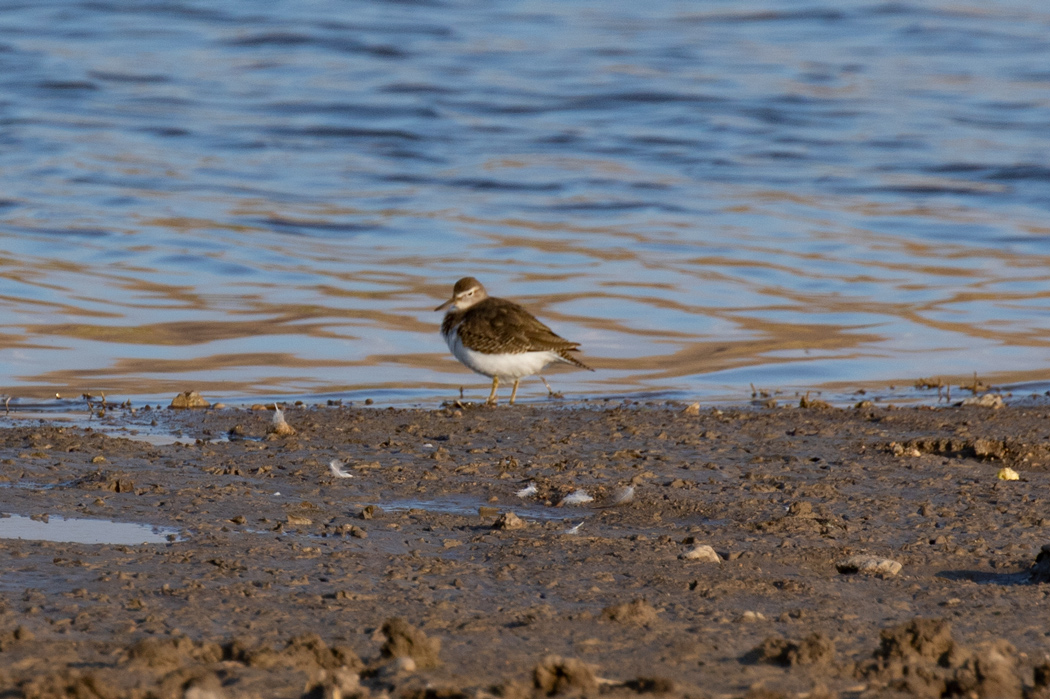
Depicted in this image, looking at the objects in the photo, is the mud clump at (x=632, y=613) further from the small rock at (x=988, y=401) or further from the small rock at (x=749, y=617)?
the small rock at (x=988, y=401)

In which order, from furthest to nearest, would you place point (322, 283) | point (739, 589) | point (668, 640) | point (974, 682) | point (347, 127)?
→ point (347, 127)
point (322, 283)
point (739, 589)
point (668, 640)
point (974, 682)

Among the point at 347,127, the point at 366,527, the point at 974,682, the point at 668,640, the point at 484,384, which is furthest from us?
the point at 347,127

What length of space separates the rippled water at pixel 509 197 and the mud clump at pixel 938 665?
5.68 m

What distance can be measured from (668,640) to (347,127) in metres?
17.3

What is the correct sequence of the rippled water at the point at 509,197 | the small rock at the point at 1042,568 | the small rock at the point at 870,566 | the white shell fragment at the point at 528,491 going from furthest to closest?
the rippled water at the point at 509,197, the white shell fragment at the point at 528,491, the small rock at the point at 870,566, the small rock at the point at 1042,568

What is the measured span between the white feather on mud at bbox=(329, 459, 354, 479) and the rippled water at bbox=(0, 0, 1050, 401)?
107 inches

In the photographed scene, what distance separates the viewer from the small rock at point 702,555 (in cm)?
523

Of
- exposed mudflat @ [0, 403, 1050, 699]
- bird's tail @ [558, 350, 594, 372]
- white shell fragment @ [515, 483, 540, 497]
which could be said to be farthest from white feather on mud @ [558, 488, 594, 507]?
bird's tail @ [558, 350, 594, 372]

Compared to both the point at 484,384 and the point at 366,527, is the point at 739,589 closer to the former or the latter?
the point at 366,527

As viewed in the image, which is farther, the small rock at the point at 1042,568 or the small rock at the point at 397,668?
the small rock at the point at 1042,568

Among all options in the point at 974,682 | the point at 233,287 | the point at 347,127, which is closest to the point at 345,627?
the point at 974,682

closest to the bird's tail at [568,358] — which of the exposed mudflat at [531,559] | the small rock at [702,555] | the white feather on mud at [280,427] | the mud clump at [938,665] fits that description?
the exposed mudflat at [531,559]

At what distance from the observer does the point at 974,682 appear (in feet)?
12.3

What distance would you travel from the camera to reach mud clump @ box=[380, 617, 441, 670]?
3.94 metres
